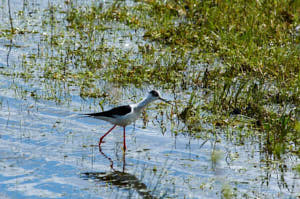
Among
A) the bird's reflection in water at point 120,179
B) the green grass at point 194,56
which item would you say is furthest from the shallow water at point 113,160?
the green grass at point 194,56

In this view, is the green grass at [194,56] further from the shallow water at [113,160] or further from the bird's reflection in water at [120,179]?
the bird's reflection in water at [120,179]

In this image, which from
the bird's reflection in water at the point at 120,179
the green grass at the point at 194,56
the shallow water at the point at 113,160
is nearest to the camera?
the shallow water at the point at 113,160

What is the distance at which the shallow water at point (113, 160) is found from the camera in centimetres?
742

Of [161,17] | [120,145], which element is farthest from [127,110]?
[161,17]

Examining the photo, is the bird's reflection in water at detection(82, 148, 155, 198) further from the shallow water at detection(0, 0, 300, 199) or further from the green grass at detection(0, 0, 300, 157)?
the green grass at detection(0, 0, 300, 157)

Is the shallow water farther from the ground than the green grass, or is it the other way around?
the green grass

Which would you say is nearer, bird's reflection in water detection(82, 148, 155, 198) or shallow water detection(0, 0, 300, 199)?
shallow water detection(0, 0, 300, 199)

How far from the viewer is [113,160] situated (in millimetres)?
8430

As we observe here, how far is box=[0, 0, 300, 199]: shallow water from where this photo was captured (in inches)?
292

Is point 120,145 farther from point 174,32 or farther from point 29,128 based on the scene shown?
point 174,32

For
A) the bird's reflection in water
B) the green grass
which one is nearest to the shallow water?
the bird's reflection in water

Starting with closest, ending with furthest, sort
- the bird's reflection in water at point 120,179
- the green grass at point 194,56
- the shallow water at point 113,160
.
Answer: the shallow water at point 113,160 → the bird's reflection in water at point 120,179 → the green grass at point 194,56

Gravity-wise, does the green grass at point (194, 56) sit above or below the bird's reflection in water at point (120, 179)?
above

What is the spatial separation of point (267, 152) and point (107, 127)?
2673 mm
